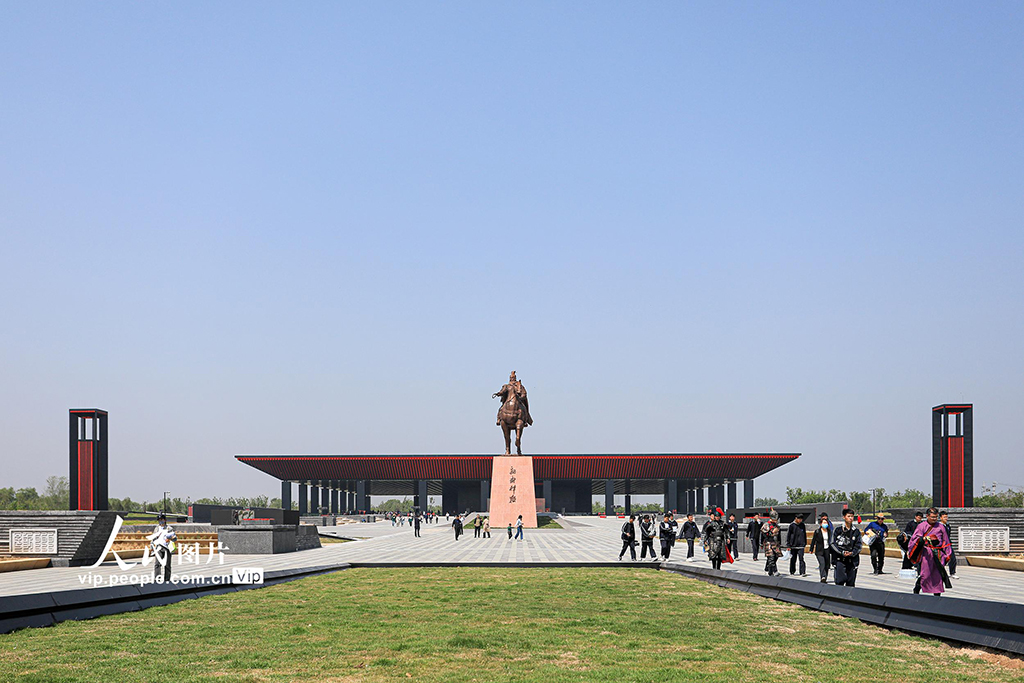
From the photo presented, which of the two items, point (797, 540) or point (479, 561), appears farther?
point (479, 561)

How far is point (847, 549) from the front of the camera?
15664mm

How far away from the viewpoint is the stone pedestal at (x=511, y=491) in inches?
1924

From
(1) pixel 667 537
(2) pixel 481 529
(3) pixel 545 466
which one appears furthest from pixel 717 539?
(3) pixel 545 466

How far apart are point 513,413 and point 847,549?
36127mm

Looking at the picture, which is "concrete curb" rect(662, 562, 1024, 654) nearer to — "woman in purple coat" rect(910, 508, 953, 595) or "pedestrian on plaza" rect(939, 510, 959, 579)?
"woman in purple coat" rect(910, 508, 953, 595)

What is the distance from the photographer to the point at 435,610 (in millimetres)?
13945

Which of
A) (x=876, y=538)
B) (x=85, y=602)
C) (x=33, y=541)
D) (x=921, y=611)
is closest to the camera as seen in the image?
(x=921, y=611)

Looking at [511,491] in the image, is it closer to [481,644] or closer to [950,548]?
[950,548]

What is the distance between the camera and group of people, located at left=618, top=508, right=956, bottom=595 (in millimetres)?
14094

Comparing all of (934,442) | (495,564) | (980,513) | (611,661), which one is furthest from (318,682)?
(934,442)

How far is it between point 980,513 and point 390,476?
74681 millimetres

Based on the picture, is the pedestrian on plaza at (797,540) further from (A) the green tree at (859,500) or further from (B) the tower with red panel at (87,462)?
(A) the green tree at (859,500)

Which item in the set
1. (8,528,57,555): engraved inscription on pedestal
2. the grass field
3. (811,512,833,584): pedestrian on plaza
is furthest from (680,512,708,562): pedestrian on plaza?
(8,528,57,555): engraved inscription on pedestal

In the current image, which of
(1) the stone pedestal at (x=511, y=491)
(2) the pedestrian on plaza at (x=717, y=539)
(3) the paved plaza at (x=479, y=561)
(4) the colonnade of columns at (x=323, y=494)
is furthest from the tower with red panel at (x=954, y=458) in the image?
(4) the colonnade of columns at (x=323, y=494)
